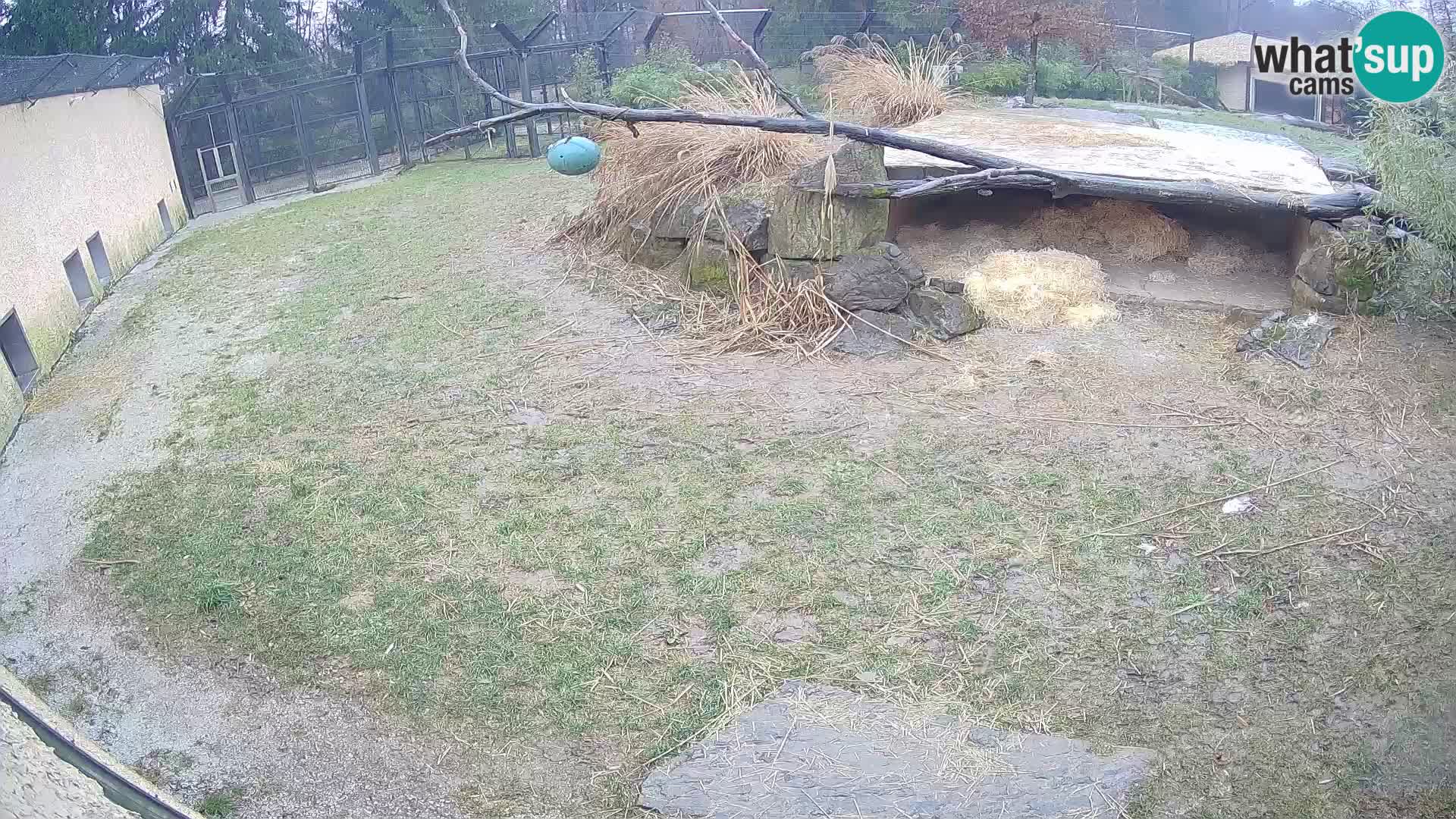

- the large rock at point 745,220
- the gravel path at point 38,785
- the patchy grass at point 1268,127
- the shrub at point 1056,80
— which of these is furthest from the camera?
the shrub at point 1056,80

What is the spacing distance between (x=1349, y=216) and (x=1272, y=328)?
916mm

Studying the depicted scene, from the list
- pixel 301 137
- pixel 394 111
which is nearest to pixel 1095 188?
pixel 301 137

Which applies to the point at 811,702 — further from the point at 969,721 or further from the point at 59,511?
the point at 59,511

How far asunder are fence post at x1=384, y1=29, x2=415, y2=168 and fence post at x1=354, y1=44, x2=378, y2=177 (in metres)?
0.43

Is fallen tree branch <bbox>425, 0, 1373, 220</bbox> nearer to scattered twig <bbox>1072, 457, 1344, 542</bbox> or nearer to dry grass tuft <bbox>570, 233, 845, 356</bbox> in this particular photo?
dry grass tuft <bbox>570, 233, 845, 356</bbox>

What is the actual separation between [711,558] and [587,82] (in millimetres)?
14450

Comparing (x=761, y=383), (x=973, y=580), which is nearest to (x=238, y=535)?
(x=761, y=383)

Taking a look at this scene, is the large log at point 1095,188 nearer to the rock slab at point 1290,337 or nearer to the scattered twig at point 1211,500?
the rock slab at point 1290,337

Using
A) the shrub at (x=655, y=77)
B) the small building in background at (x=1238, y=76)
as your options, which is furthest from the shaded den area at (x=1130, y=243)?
the small building in background at (x=1238, y=76)

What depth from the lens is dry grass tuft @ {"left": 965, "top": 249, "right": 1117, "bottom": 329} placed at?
265 inches

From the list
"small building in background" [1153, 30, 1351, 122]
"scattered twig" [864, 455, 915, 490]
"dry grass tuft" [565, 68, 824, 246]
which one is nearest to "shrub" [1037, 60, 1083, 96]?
"small building in background" [1153, 30, 1351, 122]

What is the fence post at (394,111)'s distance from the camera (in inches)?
632

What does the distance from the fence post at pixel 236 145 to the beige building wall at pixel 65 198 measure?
3.95ft

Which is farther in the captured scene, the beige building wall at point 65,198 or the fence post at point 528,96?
the fence post at point 528,96
